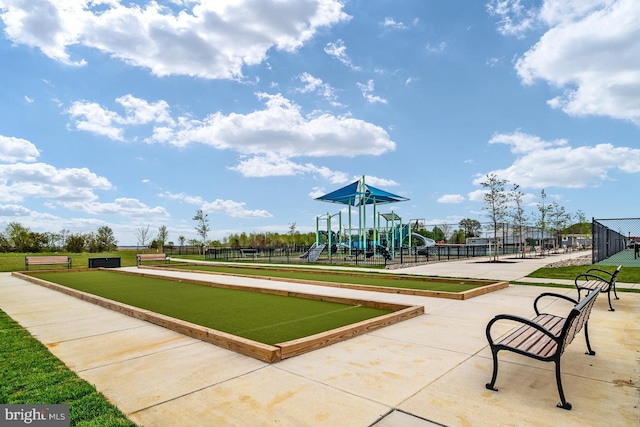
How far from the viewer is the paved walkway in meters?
2.99

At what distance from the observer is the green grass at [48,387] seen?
2939mm

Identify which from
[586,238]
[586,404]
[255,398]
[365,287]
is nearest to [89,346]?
[255,398]

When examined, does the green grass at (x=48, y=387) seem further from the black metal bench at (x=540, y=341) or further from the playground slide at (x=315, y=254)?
the playground slide at (x=315, y=254)

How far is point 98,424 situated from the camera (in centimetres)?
280

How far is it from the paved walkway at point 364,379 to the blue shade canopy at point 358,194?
19463 mm

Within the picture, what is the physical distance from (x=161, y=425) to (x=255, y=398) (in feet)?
2.59

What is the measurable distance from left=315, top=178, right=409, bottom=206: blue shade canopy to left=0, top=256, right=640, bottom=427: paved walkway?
19.5 m

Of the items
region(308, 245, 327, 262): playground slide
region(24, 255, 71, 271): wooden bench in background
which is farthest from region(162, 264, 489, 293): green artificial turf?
region(24, 255, 71, 271): wooden bench in background

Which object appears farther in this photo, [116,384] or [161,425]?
[116,384]

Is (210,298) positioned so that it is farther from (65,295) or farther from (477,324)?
(477,324)

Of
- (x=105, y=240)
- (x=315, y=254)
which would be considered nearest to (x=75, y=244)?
(x=105, y=240)

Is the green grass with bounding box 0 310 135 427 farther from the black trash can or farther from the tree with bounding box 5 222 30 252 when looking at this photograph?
the tree with bounding box 5 222 30 252

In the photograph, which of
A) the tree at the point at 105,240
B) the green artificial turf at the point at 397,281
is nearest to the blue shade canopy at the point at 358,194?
the green artificial turf at the point at 397,281

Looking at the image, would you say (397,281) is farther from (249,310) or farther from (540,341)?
(540,341)
